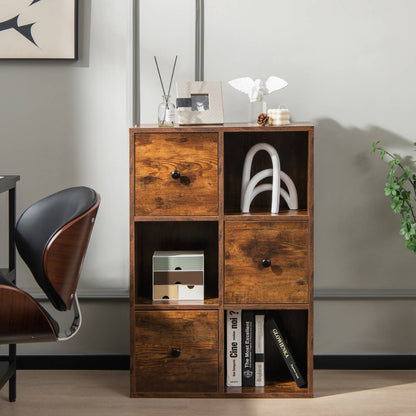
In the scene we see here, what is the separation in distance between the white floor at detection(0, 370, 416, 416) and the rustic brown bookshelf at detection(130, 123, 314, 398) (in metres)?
0.07

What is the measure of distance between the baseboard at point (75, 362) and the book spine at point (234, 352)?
0.54 m

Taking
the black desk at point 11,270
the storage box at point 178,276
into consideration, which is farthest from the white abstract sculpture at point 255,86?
the black desk at point 11,270

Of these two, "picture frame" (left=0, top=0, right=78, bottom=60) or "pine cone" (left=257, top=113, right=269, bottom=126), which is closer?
"pine cone" (left=257, top=113, right=269, bottom=126)

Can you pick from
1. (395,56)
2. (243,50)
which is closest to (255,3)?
(243,50)

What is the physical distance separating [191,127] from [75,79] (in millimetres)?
689

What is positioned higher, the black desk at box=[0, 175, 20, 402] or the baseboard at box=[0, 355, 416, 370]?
the black desk at box=[0, 175, 20, 402]

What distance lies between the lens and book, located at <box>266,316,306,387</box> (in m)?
2.54

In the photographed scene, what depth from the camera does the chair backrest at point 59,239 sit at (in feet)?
6.02

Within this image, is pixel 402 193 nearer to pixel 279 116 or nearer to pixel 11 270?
pixel 279 116

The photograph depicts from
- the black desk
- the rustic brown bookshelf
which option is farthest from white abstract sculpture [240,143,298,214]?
the black desk

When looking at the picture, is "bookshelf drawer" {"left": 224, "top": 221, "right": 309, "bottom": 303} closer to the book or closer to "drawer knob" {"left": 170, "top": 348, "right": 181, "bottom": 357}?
the book

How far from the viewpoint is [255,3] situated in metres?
2.70

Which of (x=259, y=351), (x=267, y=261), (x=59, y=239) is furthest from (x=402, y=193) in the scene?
(x=59, y=239)

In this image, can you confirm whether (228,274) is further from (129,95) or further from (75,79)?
(75,79)
